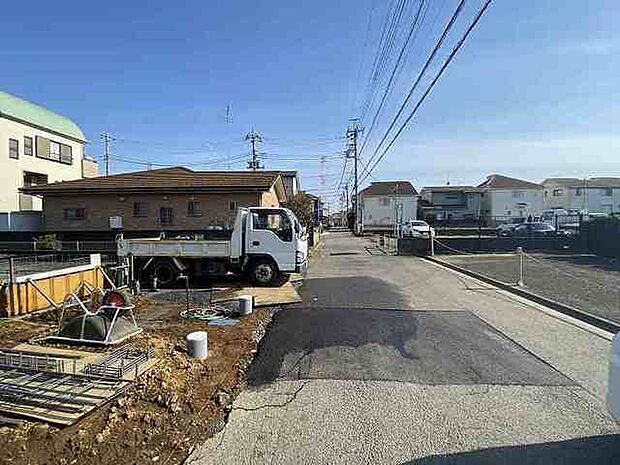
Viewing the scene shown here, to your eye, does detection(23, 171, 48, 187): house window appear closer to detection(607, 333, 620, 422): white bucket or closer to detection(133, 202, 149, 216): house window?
detection(133, 202, 149, 216): house window

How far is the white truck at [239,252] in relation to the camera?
12.8 meters

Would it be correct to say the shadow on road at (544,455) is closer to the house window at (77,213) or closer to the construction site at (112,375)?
the construction site at (112,375)

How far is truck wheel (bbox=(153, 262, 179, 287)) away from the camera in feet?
Answer: 42.6

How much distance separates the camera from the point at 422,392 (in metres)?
4.89

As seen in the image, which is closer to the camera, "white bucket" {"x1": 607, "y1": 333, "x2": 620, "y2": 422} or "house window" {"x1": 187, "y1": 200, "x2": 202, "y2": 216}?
"white bucket" {"x1": 607, "y1": 333, "x2": 620, "y2": 422}

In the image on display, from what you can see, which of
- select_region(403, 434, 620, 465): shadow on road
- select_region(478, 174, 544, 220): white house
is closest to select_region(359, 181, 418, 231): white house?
select_region(478, 174, 544, 220): white house

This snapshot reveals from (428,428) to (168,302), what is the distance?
305 inches

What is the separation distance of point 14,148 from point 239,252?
25.7 meters

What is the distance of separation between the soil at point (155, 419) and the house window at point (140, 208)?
18308 mm

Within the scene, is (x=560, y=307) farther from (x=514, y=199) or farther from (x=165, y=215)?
(x=514, y=199)

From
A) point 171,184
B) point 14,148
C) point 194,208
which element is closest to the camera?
point 194,208

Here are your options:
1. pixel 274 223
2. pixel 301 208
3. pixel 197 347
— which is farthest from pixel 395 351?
pixel 301 208

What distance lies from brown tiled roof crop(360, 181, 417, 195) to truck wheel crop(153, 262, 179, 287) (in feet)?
163

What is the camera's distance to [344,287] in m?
12.5
